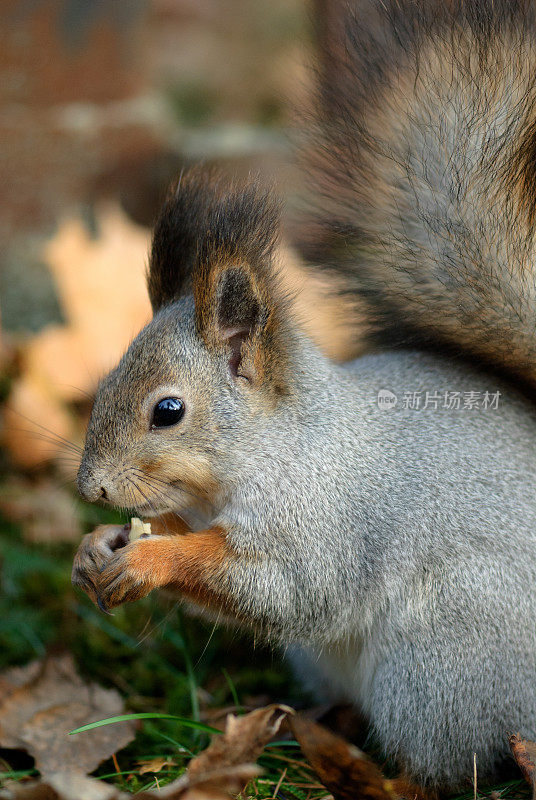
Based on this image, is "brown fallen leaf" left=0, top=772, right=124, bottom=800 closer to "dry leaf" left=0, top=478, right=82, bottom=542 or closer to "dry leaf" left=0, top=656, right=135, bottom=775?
"dry leaf" left=0, top=656, right=135, bottom=775

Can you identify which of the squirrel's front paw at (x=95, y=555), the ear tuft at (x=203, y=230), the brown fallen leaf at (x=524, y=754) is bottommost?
the brown fallen leaf at (x=524, y=754)

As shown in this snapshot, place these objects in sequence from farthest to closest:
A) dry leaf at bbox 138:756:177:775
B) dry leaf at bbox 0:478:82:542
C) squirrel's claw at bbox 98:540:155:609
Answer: dry leaf at bbox 0:478:82:542 < dry leaf at bbox 138:756:177:775 < squirrel's claw at bbox 98:540:155:609

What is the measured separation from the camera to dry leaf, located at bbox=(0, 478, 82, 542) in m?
2.13

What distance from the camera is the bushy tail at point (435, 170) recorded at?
4.16ft

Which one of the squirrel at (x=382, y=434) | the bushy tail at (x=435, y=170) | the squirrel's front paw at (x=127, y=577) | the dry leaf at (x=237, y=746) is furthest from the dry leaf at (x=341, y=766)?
the bushy tail at (x=435, y=170)

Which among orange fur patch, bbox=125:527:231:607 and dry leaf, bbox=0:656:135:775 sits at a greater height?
orange fur patch, bbox=125:527:231:607

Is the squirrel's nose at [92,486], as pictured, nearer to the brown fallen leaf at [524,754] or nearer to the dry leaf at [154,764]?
the dry leaf at [154,764]

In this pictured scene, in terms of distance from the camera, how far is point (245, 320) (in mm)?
1291

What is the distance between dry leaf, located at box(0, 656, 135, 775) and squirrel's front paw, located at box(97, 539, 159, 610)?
32 centimetres

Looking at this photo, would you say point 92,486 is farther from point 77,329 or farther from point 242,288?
point 77,329

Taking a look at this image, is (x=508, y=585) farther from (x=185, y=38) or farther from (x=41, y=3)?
(x=185, y=38)

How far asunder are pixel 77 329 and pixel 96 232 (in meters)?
0.78

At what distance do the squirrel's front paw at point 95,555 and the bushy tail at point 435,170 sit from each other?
2.11ft

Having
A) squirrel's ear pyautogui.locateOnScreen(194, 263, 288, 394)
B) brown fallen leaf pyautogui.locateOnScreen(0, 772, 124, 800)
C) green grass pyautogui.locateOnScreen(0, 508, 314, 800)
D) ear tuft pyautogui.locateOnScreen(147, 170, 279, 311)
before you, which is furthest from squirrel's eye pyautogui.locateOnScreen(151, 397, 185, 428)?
brown fallen leaf pyautogui.locateOnScreen(0, 772, 124, 800)
